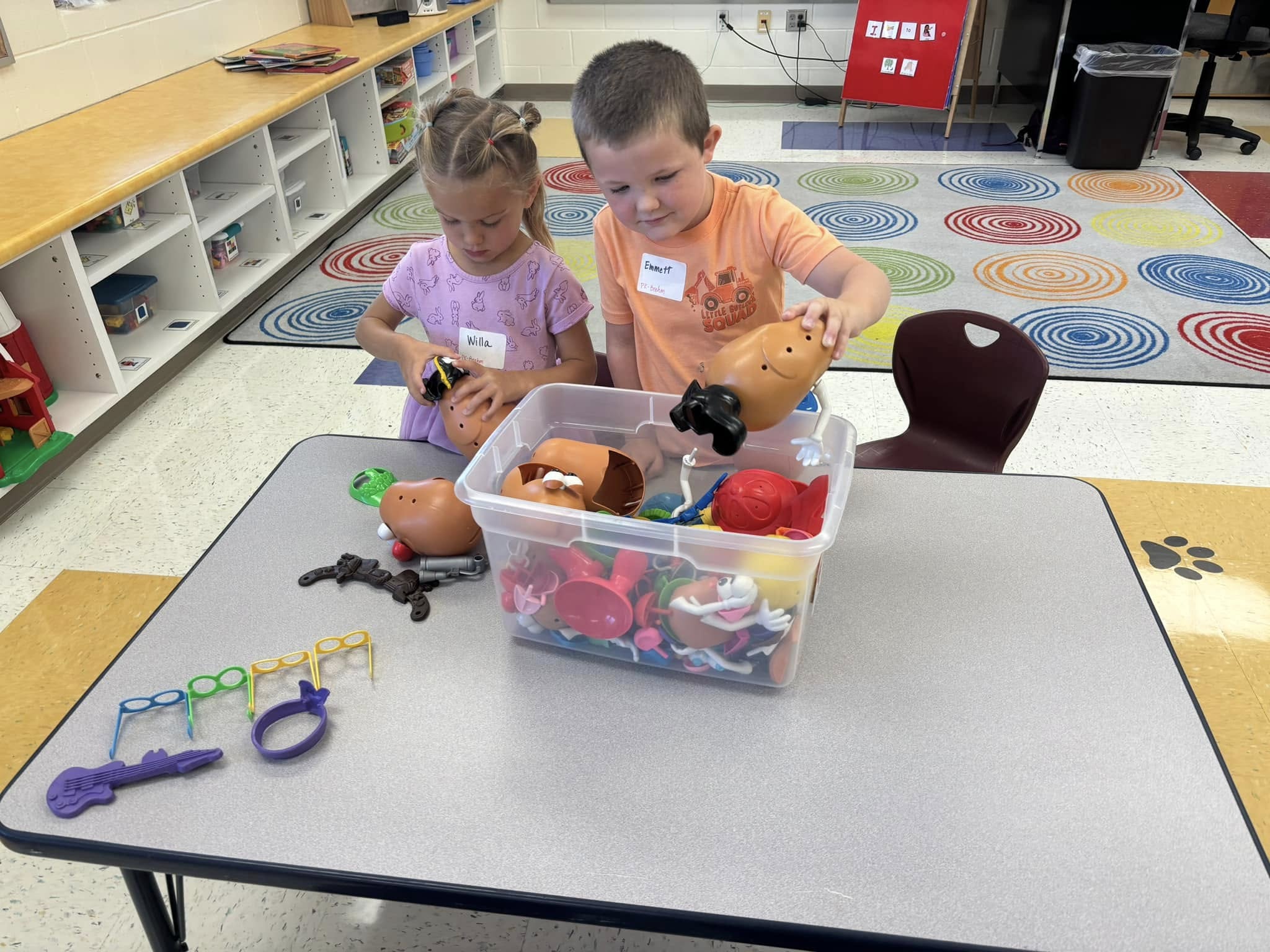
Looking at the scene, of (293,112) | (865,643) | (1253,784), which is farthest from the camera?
(293,112)

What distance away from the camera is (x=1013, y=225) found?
10.9 feet

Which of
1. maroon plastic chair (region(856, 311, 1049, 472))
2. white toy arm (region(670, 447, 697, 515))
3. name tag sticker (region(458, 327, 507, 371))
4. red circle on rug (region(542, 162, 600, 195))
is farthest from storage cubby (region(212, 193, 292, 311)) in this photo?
white toy arm (region(670, 447, 697, 515))

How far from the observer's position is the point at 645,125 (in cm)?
91

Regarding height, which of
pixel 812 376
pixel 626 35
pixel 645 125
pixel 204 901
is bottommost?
pixel 204 901

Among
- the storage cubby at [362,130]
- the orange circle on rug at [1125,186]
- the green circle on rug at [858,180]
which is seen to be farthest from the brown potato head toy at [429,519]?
the orange circle on rug at [1125,186]

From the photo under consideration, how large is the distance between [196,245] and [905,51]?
330cm

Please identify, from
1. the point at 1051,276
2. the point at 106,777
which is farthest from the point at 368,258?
the point at 106,777

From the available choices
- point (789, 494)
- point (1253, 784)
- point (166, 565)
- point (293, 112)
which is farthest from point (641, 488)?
point (293, 112)

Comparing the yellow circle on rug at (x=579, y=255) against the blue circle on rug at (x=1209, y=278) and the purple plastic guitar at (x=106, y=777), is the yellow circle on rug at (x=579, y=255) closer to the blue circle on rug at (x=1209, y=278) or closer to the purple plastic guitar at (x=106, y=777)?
the blue circle on rug at (x=1209, y=278)

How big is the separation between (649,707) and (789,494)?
23 cm

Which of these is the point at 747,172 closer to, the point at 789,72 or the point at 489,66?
the point at 789,72

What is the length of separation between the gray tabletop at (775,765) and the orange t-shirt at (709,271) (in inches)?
15.4

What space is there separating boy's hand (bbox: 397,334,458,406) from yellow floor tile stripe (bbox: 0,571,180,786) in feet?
2.09

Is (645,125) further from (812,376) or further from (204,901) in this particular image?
(204,901)
